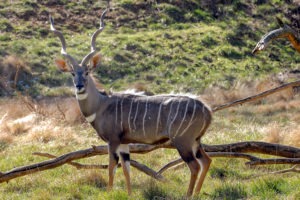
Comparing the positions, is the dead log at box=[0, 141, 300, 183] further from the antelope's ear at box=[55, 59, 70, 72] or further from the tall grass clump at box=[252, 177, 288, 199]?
the antelope's ear at box=[55, 59, 70, 72]

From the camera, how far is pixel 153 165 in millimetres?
7539

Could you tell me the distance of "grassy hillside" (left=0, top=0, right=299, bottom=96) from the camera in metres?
17.4

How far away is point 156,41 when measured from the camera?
20078mm

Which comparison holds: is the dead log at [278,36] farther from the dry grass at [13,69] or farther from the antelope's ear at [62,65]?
the dry grass at [13,69]

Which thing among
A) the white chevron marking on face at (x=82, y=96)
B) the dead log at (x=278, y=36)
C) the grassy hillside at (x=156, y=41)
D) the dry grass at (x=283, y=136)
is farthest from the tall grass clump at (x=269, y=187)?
the grassy hillside at (x=156, y=41)

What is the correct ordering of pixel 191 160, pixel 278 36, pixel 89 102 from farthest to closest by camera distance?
pixel 89 102 → pixel 191 160 → pixel 278 36

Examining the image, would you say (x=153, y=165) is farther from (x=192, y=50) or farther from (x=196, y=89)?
(x=192, y=50)

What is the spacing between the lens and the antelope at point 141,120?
5586 millimetres

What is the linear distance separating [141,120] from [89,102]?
78 cm

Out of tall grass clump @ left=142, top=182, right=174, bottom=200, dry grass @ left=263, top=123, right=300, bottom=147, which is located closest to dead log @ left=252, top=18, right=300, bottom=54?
tall grass clump @ left=142, top=182, right=174, bottom=200

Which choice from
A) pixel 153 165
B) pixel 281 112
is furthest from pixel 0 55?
pixel 153 165

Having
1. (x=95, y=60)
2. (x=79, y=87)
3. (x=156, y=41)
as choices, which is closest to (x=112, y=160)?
(x=79, y=87)

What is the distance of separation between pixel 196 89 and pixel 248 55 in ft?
14.2

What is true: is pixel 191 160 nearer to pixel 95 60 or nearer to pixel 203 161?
pixel 203 161
